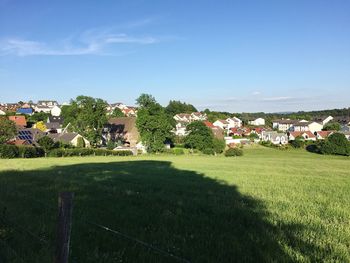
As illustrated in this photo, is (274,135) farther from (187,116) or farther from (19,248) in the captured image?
(19,248)

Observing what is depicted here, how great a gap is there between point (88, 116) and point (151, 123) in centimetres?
1286

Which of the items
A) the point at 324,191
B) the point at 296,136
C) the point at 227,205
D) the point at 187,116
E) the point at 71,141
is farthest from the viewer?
the point at 187,116

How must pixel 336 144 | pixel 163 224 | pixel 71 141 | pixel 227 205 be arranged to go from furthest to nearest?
1. pixel 336 144
2. pixel 71 141
3. pixel 227 205
4. pixel 163 224

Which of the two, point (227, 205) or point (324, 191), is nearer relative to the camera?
point (227, 205)

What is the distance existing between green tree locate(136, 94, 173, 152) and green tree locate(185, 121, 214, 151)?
28.6 ft

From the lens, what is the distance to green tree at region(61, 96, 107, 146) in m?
73.1

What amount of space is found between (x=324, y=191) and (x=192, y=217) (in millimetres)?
8829

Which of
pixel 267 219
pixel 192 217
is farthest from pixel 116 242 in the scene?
pixel 267 219

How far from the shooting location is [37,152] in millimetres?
53031

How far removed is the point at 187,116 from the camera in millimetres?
187000

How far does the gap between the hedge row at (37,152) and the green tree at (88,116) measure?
11.3 meters

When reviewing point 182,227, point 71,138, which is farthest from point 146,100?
point 182,227

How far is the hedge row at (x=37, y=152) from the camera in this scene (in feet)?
153

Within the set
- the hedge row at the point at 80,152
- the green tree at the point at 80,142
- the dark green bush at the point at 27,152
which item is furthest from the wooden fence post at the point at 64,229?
the green tree at the point at 80,142
